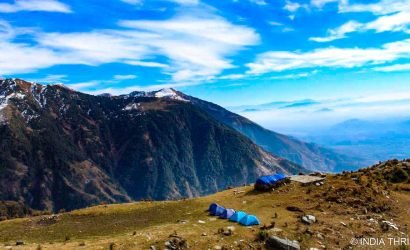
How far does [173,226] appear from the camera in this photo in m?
43.8

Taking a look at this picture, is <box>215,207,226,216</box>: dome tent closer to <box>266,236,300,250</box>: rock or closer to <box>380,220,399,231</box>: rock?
<box>266,236,300,250</box>: rock

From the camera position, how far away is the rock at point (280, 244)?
125ft

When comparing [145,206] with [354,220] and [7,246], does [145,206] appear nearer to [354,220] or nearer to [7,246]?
[7,246]

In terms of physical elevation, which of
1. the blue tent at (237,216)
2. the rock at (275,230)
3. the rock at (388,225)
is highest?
the blue tent at (237,216)

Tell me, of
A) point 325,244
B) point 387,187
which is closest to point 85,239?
point 325,244

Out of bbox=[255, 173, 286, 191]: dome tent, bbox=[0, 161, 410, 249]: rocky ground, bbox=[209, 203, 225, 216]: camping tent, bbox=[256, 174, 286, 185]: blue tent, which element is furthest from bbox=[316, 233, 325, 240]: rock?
bbox=[256, 174, 286, 185]: blue tent

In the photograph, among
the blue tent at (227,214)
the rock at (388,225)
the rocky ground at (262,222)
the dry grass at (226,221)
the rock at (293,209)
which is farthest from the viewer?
the rock at (293,209)

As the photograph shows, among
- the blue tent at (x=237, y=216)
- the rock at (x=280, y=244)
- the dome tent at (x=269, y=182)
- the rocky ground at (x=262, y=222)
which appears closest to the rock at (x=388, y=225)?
the rocky ground at (x=262, y=222)

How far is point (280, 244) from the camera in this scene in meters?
38.2

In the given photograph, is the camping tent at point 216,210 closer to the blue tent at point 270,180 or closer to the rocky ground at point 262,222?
the rocky ground at point 262,222

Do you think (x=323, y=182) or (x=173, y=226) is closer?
(x=173, y=226)

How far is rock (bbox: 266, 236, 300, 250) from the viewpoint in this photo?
38125 mm

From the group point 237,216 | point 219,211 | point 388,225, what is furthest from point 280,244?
point 388,225

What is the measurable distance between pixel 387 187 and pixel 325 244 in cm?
1955
